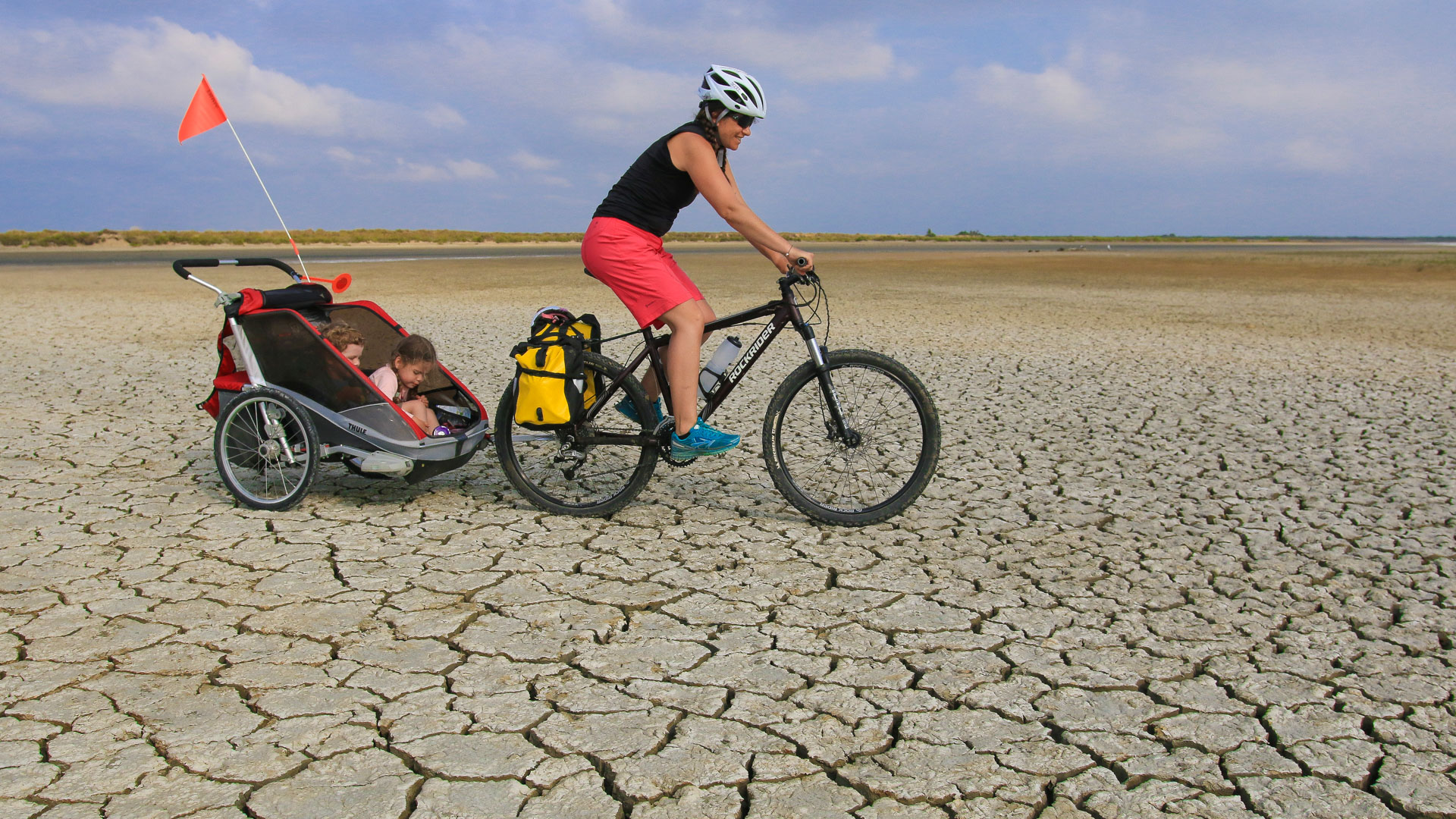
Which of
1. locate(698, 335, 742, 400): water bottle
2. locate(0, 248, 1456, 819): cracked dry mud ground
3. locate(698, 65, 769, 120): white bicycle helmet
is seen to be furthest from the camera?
locate(698, 335, 742, 400): water bottle

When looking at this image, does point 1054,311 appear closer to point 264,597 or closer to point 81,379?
point 81,379

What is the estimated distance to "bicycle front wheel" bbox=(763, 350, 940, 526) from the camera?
14.3ft

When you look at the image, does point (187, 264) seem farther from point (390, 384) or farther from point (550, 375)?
point (550, 375)

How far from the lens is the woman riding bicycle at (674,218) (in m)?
4.10

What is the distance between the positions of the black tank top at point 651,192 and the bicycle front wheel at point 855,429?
0.91 m

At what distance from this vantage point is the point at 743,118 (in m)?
4.14

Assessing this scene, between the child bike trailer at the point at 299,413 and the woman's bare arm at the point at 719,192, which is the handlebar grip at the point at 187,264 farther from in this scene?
the woman's bare arm at the point at 719,192

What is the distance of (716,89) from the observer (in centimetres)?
402

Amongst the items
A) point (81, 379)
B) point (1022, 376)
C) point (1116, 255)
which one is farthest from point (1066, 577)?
point (1116, 255)

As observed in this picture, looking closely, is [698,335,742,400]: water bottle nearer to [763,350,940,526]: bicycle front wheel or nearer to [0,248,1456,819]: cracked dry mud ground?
[763,350,940,526]: bicycle front wheel

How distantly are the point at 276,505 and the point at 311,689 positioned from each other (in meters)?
1.96

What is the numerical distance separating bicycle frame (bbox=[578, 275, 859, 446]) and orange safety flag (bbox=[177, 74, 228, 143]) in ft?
8.84

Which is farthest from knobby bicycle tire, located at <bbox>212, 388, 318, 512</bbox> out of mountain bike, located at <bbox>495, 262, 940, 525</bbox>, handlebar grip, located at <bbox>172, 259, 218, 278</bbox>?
mountain bike, located at <bbox>495, 262, 940, 525</bbox>

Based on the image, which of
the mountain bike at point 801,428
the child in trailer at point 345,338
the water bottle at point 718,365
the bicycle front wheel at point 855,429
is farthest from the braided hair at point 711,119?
the child in trailer at point 345,338
